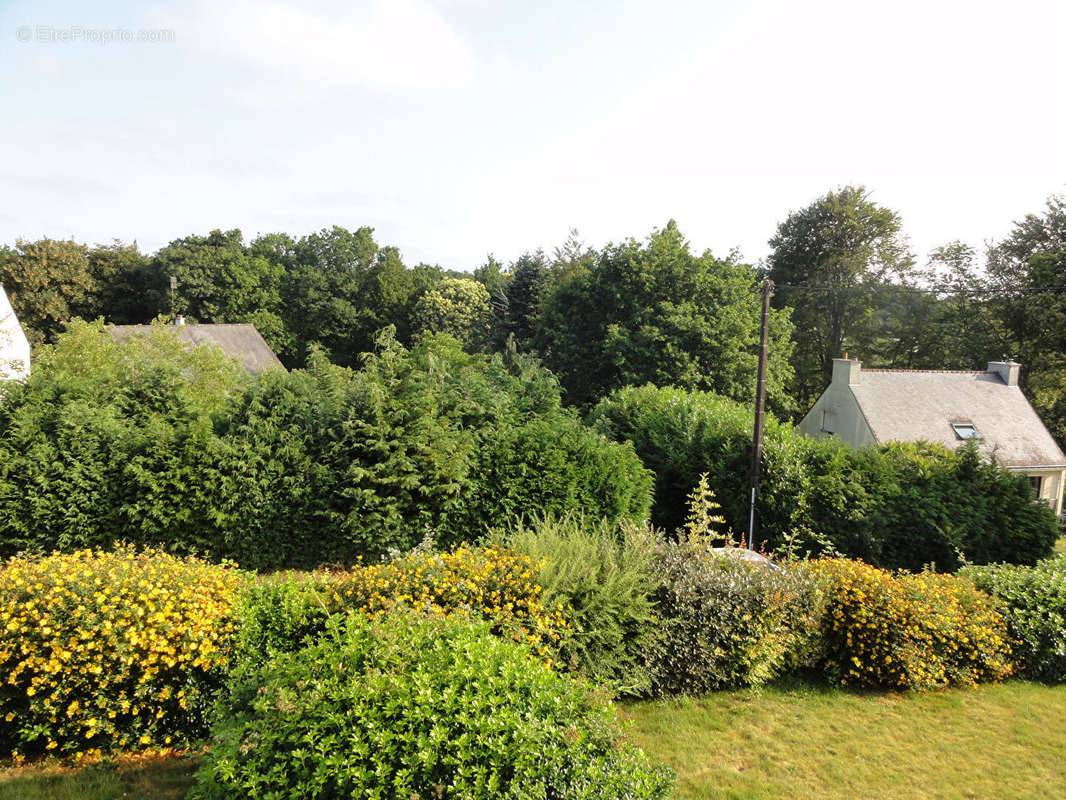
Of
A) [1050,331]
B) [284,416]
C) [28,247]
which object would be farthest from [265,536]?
[28,247]

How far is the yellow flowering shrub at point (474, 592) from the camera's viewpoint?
16.1 ft

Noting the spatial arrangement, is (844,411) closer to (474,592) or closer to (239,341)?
(474,592)

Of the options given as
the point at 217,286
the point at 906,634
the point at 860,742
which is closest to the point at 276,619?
the point at 860,742

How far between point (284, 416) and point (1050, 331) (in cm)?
3082

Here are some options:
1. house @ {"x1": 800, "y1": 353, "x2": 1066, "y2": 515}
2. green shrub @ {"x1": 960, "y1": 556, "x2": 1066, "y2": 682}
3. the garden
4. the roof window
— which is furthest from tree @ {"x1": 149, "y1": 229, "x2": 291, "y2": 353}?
green shrub @ {"x1": 960, "y1": 556, "x2": 1066, "y2": 682}

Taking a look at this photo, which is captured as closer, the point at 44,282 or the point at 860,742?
the point at 860,742

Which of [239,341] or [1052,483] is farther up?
[239,341]

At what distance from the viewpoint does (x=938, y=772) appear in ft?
16.1

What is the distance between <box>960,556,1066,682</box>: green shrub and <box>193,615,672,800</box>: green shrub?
6347 millimetres

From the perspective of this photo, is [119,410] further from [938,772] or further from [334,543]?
[938,772]

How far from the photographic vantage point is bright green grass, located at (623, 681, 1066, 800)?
4.67 meters

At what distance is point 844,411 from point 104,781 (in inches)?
903

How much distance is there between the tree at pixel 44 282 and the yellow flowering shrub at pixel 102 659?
1461 inches

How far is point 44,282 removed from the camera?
35.3 meters
